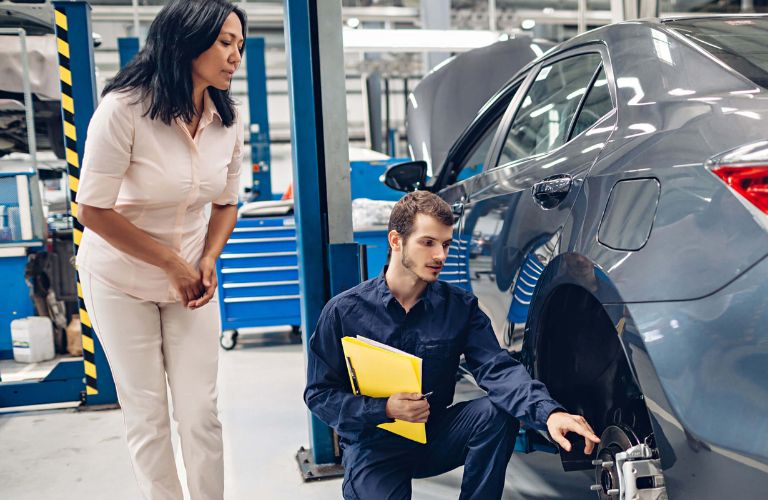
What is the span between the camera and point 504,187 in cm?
230


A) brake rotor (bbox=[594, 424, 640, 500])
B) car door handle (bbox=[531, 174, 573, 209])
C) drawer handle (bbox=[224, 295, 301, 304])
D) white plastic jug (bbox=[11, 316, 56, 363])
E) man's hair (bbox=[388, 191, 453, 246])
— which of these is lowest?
white plastic jug (bbox=[11, 316, 56, 363])

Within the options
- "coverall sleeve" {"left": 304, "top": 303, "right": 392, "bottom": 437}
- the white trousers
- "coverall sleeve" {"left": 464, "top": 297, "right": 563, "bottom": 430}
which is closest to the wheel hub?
"coverall sleeve" {"left": 464, "top": 297, "right": 563, "bottom": 430}

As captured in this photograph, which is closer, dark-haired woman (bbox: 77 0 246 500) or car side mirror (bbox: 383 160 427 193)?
dark-haired woman (bbox: 77 0 246 500)

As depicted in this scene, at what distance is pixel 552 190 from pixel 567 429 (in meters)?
0.62

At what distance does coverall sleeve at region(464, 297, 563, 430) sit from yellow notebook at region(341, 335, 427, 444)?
0.73 feet

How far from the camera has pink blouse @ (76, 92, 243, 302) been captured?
5.79ft

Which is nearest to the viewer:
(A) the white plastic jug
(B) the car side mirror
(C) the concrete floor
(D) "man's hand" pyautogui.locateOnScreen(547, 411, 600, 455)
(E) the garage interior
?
(D) "man's hand" pyautogui.locateOnScreen(547, 411, 600, 455)

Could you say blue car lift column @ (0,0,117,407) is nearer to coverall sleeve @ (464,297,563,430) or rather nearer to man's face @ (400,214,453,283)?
man's face @ (400,214,453,283)

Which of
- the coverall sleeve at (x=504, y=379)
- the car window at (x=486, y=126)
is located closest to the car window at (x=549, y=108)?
the car window at (x=486, y=126)

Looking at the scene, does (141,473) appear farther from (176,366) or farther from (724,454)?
(724,454)

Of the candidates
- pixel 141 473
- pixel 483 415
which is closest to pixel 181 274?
pixel 141 473

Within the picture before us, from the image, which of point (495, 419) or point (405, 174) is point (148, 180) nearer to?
point (495, 419)

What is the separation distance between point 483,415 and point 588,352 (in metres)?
0.34

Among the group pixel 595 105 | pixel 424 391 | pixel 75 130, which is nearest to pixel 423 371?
pixel 424 391
